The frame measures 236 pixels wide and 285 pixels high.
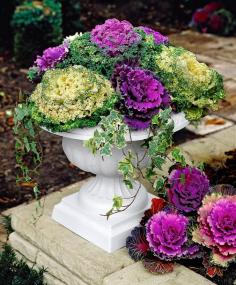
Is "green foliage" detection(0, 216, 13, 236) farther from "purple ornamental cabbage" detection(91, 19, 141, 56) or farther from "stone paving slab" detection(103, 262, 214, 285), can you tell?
"purple ornamental cabbage" detection(91, 19, 141, 56)

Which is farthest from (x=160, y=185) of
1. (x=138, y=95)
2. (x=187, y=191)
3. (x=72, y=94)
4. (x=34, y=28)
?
(x=34, y=28)

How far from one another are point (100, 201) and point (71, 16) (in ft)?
14.3

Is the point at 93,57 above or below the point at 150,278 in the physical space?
above

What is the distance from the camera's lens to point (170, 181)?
11.5 ft

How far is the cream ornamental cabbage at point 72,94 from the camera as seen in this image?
3134 mm

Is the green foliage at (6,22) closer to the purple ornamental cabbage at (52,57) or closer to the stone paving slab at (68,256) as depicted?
the stone paving slab at (68,256)

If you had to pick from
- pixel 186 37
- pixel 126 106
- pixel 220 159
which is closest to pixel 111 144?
pixel 126 106

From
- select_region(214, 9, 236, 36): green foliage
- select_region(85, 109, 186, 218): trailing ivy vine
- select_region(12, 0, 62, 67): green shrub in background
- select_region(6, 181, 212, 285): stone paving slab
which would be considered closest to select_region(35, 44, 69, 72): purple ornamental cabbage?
select_region(85, 109, 186, 218): trailing ivy vine

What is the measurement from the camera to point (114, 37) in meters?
3.36

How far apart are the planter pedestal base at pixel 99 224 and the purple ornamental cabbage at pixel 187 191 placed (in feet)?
0.80

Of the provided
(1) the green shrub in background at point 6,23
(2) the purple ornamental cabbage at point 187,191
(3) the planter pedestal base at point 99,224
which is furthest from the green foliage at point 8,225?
(1) the green shrub in background at point 6,23

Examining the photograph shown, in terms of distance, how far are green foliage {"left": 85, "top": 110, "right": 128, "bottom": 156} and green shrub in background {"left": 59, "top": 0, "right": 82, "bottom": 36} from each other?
14.8 ft

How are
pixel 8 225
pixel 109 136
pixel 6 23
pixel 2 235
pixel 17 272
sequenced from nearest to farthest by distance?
pixel 109 136 < pixel 17 272 < pixel 8 225 < pixel 2 235 < pixel 6 23

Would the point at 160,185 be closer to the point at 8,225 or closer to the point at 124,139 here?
the point at 124,139
